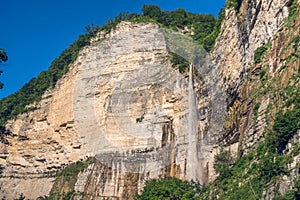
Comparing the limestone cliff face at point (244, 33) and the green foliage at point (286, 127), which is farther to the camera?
the limestone cliff face at point (244, 33)

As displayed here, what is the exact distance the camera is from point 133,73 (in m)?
46.6

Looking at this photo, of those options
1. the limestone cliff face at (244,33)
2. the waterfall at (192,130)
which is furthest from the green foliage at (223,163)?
the limestone cliff face at (244,33)

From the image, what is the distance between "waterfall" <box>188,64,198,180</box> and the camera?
3906 centimetres

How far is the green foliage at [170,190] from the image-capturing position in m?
35.5

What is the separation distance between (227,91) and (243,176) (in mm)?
10119

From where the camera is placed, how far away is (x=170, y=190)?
36.0 meters

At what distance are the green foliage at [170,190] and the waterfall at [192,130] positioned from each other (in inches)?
78.4

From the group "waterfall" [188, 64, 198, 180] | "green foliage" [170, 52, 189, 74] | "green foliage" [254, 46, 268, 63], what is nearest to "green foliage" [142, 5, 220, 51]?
"green foliage" [170, 52, 189, 74]

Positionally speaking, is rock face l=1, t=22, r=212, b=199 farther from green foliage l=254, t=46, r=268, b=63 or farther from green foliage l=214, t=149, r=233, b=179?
green foliage l=254, t=46, r=268, b=63

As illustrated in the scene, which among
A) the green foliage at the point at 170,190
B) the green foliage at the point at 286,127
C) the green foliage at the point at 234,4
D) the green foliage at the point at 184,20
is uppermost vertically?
the green foliage at the point at 184,20

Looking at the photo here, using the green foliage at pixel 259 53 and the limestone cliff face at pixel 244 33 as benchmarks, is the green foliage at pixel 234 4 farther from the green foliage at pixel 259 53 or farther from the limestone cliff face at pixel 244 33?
the green foliage at pixel 259 53

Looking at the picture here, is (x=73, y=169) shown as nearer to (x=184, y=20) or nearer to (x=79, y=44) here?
(x=79, y=44)

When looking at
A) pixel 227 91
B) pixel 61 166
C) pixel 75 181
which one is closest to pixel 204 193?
pixel 227 91

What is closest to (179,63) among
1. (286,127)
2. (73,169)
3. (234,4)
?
(234,4)
